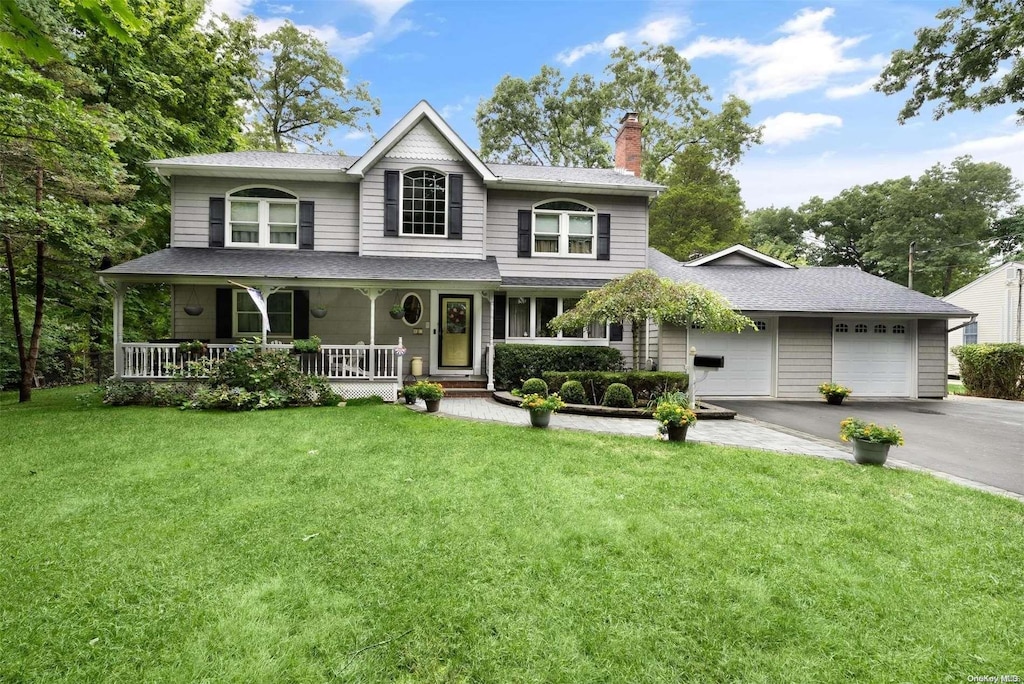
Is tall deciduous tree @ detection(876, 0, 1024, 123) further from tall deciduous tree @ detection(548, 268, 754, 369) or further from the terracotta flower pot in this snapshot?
the terracotta flower pot

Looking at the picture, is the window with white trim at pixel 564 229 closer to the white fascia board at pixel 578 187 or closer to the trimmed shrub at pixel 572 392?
the white fascia board at pixel 578 187

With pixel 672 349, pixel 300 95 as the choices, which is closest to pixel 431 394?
pixel 672 349

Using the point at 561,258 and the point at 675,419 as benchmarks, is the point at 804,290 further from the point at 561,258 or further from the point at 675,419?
the point at 675,419

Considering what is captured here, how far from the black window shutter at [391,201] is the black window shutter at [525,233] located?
3.53m

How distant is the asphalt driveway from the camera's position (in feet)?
20.5

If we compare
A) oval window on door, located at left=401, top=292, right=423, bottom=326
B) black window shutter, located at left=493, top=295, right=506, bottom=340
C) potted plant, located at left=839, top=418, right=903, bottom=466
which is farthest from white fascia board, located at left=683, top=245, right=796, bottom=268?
potted plant, located at left=839, top=418, right=903, bottom=466

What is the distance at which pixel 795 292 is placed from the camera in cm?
1341

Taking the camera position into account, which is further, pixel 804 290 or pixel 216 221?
pixel 804 290

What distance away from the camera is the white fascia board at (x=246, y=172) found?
1158cm

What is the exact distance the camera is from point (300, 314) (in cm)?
1201

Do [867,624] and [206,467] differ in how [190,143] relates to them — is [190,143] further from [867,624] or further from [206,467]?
[867,624]

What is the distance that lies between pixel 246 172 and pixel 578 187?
8989 mm

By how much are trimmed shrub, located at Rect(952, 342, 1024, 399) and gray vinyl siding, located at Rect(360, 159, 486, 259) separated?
17.1 meters

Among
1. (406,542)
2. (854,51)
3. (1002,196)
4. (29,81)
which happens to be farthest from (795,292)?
(1002,196)
